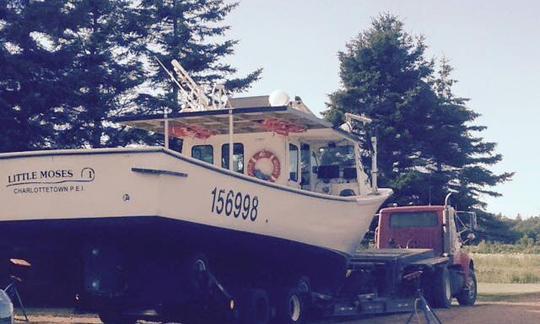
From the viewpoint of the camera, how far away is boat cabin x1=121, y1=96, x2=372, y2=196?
14656mm

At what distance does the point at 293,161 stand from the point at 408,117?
68.8ft

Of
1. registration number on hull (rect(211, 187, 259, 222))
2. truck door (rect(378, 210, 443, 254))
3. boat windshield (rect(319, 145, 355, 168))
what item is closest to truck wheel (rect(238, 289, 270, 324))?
registration number on hull (rect(211, 187, 259, 222))

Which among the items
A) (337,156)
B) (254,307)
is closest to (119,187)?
(254,307)

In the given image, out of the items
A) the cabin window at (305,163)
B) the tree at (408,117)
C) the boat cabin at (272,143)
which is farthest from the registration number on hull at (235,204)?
the tree at (408,117)

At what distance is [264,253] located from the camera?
13672mm

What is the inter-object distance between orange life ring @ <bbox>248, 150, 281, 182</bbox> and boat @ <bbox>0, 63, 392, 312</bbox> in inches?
0.8

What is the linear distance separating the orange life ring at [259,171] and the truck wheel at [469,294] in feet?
28.6

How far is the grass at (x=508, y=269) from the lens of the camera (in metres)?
35.6

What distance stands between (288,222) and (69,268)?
3.62m

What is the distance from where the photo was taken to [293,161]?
53.2ft

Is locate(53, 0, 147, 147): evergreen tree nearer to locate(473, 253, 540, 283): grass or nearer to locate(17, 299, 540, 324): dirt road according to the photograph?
locate(17, 299, 540, 324): dirt road

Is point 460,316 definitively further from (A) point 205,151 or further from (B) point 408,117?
(B) point 408,117

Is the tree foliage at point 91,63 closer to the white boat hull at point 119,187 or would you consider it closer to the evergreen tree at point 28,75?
the evergreen tree at point 28,75

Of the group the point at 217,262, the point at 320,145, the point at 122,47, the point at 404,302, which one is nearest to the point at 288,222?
the point at 217,262
